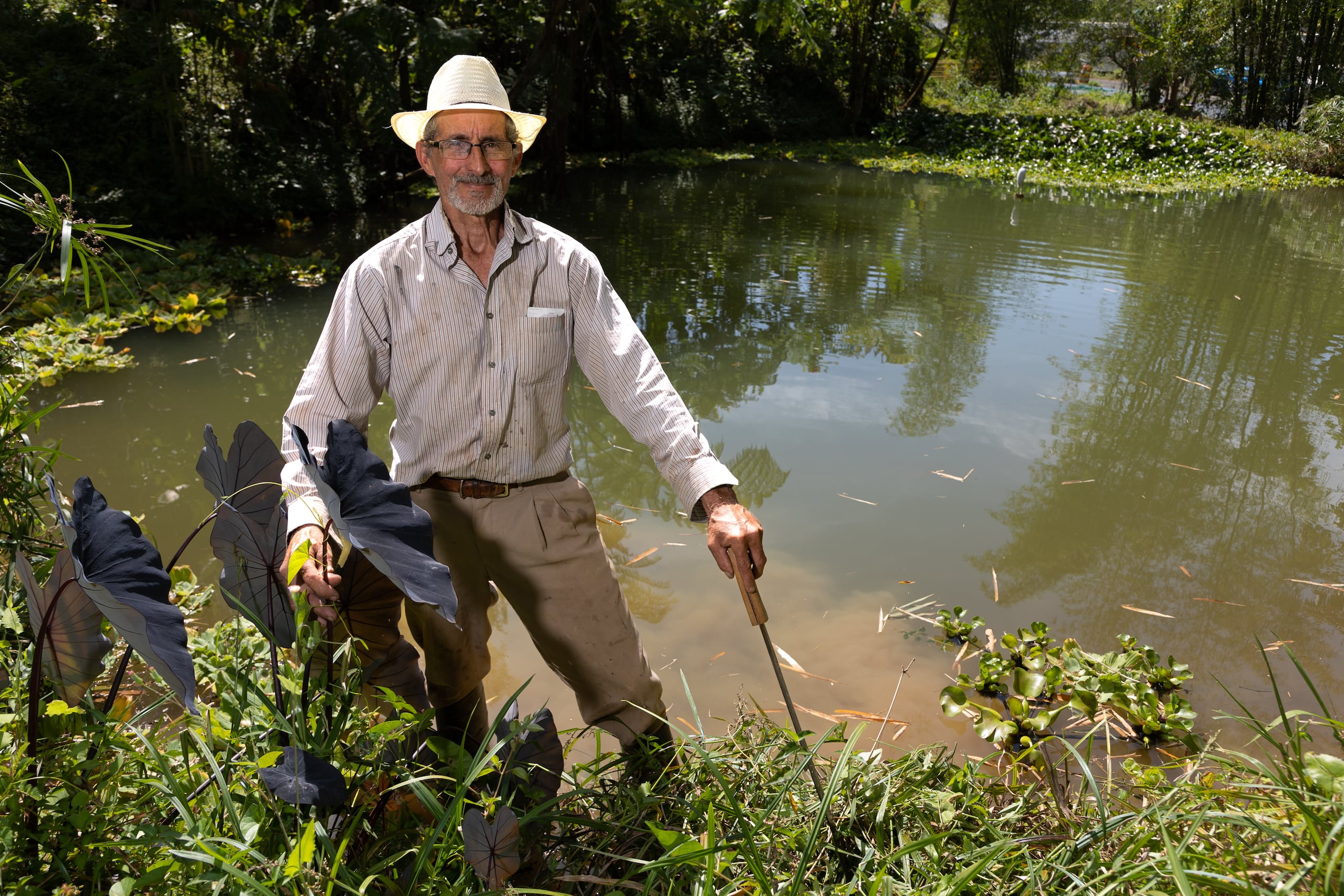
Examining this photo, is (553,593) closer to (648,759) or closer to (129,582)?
(648,759)

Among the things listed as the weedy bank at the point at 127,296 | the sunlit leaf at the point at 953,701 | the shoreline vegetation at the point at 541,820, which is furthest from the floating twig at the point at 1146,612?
the weedy bank at the point at 127,296

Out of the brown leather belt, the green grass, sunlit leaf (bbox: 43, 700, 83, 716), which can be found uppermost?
the brown leather belt

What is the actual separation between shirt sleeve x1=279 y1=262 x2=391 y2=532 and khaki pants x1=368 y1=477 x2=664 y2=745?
11.2 inches

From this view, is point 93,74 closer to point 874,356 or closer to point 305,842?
point 874,356

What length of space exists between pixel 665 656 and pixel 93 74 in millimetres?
8360

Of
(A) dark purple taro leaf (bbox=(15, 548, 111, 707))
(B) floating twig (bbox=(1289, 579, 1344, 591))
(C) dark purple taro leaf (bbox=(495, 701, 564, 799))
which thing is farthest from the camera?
(B) floating twig (bbox=(1289, 579, 1344, 591))

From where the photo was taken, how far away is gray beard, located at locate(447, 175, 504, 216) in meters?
2.01

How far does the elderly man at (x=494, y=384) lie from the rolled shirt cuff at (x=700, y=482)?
10 cm

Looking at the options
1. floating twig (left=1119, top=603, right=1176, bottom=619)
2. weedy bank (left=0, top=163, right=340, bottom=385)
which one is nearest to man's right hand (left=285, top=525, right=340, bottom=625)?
weedy bank (left=0, top=163, right=340, bottom=385)

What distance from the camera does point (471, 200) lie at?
201 centimetres

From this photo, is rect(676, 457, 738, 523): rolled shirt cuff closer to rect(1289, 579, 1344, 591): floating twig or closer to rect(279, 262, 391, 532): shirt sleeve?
rect(279, 262, 391, 532): shirt sleeve

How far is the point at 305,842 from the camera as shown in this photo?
1104 mm

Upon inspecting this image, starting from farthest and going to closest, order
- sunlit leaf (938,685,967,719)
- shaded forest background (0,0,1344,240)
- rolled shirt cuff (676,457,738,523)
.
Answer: shaded forest background (0,0,1344,240) < sunlit leaf (938,685,967,719) < rolled shirt cuff (676,457,738,523)

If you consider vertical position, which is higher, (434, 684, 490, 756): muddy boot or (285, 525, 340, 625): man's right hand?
(285, 525, 340, 625): man's right hand
